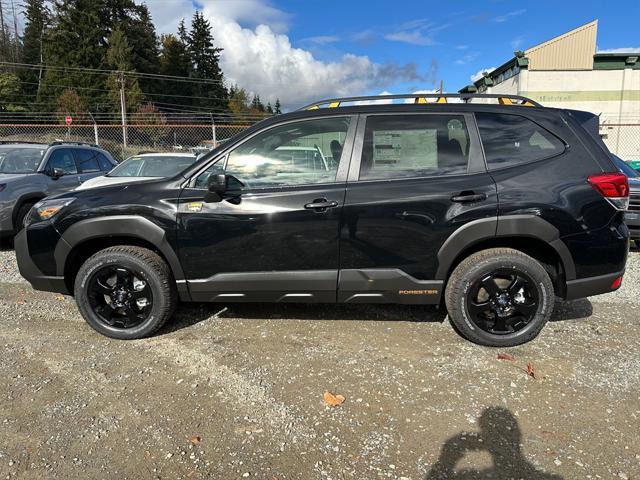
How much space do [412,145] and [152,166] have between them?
6.41m

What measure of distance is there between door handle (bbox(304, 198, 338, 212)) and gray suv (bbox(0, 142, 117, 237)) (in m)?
4.60

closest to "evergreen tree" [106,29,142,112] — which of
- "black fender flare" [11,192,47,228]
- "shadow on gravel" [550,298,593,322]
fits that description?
"black fender flare" [11,192,47,228]

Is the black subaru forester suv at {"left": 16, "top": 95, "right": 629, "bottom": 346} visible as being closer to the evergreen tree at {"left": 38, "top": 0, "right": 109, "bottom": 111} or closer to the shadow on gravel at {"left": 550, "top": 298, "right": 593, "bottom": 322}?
the shadow on gravel at {"left": 550, "top": 298, "right": 593, "bottom": 322}

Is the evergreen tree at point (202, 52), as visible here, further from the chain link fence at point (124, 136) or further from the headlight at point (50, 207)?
the headlight at point (50, 207)

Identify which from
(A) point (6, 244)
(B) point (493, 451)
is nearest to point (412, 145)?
(B) point (493, 451)

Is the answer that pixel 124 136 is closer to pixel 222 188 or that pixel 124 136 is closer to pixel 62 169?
pixel 62 169

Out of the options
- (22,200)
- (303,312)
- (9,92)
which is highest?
(9,92)

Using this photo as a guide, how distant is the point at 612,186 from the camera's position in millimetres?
3318

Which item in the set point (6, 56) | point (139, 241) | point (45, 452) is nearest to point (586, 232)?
point (139, 241)

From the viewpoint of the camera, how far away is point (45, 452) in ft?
7.93

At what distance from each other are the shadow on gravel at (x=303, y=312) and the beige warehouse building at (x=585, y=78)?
30.5 m

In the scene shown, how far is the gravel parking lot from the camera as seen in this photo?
2.34 m

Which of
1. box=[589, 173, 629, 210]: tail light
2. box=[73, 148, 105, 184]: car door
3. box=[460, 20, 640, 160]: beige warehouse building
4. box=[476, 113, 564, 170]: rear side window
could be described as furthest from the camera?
box=[460, 20, 640, 160]: beige warehouse building

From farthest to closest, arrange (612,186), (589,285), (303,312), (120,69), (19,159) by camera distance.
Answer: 1. (120,69)
2. (19,159)
3. (303,312)
4. (589,285)
5. (612,186)
